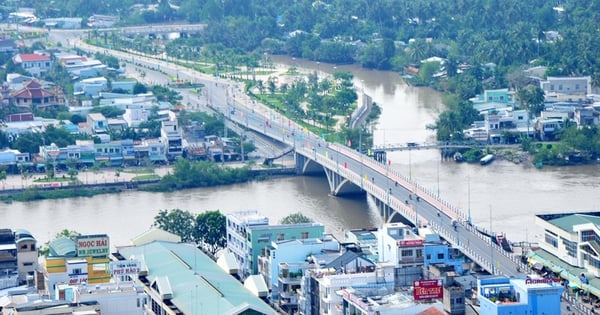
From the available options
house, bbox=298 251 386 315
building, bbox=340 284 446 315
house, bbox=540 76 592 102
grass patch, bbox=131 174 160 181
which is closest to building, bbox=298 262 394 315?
house, bbox=298 251 386 315

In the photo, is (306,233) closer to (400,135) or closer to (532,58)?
(400,135)

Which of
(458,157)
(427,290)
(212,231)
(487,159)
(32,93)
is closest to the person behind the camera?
(427,290)

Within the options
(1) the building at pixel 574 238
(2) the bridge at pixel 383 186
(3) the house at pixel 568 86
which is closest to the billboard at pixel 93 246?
(2) the bridge at pixel 383 186

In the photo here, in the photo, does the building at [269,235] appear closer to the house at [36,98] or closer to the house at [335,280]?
the house at [335,280]

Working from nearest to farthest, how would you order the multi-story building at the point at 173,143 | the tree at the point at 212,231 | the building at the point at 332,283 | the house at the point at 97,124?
the building at the point at 332,283 → the tree at the point at 212,231 → the multi-story building at the point at 173,143 → the house at the point at 97,124

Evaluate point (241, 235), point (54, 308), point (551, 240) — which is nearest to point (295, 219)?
point (241, 235)

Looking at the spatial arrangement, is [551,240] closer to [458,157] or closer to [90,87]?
[458,157]

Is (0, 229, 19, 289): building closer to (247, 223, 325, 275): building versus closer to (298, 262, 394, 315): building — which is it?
(247, 223, 325, 275): building
